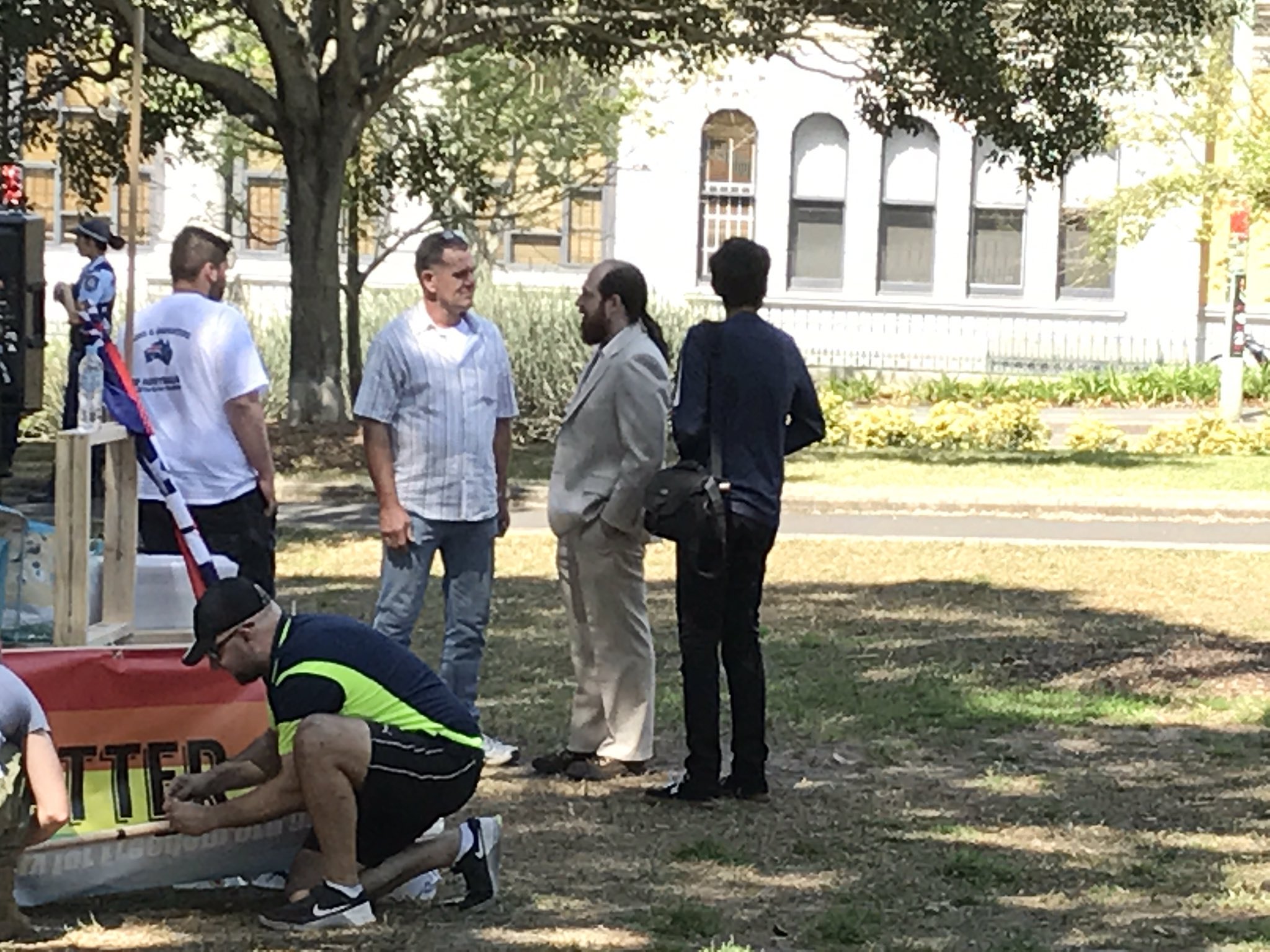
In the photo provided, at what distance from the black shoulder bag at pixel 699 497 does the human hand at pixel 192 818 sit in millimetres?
2118

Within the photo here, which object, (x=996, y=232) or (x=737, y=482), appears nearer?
(x=737, y=482)

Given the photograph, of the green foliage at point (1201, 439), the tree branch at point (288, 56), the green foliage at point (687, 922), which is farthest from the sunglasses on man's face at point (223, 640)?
the green foliage at point (1201, 439)

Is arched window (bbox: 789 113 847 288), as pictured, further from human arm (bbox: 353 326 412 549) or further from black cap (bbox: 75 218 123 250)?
human arm (bbox: 353 326 412 549)

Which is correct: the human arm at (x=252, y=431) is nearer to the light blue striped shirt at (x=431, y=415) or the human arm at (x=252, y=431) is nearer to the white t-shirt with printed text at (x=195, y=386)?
the white t-shirt with printed text at (x=195, y=386)

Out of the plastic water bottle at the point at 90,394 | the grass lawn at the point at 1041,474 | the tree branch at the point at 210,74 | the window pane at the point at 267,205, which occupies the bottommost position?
the grass lawn at the point at 1041,474

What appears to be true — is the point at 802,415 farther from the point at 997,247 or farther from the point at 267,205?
the point at 997,247

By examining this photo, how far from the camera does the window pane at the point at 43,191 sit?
39594mm

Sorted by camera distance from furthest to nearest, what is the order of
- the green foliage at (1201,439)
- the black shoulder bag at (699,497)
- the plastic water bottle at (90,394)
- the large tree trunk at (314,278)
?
the green foliage at (1201,439) < the large tree trunk at (314,278) < the black shoulder bag at (699,497) < the plastic water bottle at (90,394)

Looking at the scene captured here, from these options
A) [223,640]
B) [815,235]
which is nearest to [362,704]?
[223,640]

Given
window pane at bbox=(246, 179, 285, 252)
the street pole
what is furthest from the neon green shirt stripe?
window pane at bbox=(246, 179, 285, 252)

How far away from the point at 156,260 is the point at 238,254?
1.48 meters

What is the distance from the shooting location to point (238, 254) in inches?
1585

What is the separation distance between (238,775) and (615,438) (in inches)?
95.1

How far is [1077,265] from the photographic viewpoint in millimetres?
41406
